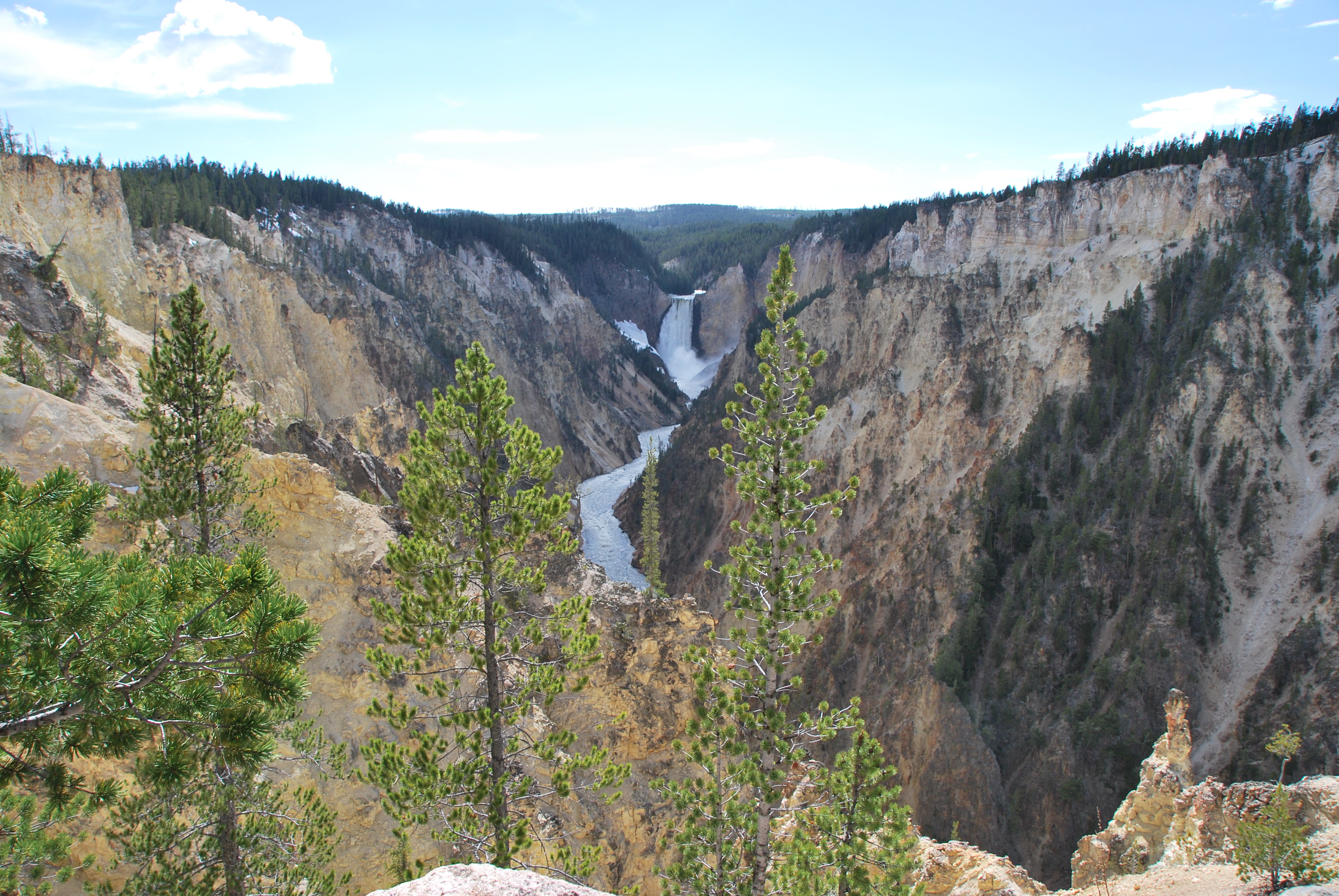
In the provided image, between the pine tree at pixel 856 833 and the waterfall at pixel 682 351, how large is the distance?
325ft

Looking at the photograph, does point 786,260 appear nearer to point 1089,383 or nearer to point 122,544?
point 122,544

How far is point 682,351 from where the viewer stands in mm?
119562

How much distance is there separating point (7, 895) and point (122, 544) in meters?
7.20

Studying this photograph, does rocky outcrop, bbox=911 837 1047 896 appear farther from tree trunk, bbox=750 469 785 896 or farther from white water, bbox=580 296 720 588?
white water, bbox=580 296 720 588

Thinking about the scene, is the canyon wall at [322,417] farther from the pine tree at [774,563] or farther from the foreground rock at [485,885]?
the foreground rock at [485,885]

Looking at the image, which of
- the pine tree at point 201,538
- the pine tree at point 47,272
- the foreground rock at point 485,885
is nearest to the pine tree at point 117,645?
the pine tree at point 201,538

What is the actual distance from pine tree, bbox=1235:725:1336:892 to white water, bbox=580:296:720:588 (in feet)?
45.8

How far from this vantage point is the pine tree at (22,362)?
51.7 feet

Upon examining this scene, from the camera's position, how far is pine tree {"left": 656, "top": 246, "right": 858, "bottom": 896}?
10.0m

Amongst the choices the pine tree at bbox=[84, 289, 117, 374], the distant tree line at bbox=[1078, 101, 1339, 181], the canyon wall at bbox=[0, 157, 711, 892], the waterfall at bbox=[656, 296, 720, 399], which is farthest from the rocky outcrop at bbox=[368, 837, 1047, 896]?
the waterfall at bbox=[656, 296, 720, 399]

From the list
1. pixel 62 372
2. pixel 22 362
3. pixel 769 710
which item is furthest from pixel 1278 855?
pixel 62 372

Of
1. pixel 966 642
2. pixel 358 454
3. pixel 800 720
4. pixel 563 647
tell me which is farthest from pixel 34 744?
pixel 966 642

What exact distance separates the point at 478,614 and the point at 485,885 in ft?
18.2

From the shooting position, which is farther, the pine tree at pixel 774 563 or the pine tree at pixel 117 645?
the pine tree at pixel 774 563
